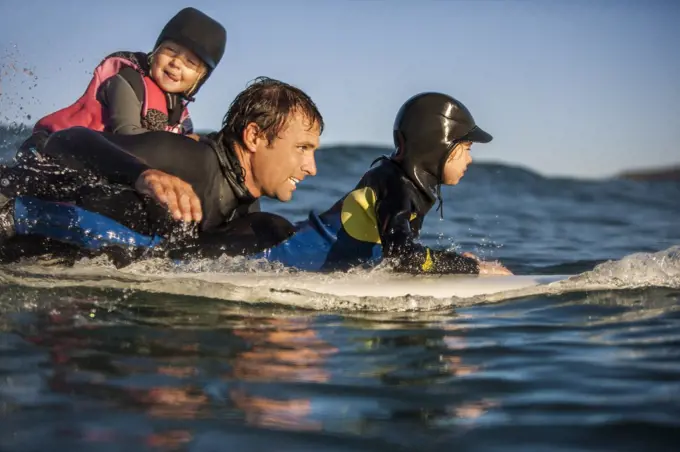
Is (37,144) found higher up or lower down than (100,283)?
higher up

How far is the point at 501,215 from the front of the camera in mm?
15016

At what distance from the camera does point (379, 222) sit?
639cm

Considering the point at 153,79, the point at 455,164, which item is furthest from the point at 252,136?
the point at 455,164

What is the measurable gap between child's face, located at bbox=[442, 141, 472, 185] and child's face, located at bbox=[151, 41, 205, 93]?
1949 millimetres

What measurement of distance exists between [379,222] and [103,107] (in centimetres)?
229

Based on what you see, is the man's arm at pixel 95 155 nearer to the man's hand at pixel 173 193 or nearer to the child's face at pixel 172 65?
the man's hand at pixel 173 193

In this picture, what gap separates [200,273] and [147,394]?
7.61ft

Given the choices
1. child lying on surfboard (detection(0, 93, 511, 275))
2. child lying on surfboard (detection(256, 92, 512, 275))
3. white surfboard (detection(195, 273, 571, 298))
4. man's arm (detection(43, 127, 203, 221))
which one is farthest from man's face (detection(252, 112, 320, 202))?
man's arm (detection(43, 127, 203, 221))

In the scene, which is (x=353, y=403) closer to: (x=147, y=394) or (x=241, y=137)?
(x=147, y=394)

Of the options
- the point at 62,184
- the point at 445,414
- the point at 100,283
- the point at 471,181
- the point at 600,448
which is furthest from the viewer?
the point at 471,181

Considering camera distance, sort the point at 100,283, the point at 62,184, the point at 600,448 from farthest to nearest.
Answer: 1. the point at 62,184
2. the point at 100,283
3. the point at 600,448

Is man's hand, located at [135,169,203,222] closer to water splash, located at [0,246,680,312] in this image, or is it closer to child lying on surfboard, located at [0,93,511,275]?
water splash, located at [0,246,680,312]

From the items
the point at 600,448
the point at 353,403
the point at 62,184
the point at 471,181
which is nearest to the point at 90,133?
the point at 62,184

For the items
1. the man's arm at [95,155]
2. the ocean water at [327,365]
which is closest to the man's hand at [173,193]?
the man's arm at [95,155]
